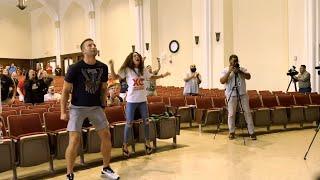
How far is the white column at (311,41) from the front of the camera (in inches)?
460

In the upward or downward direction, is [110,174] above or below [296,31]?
below

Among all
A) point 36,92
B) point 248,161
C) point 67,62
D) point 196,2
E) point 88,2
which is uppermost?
point 88,2

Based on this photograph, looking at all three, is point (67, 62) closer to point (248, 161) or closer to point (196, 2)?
point (196, 2)

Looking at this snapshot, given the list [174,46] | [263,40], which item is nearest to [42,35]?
[174,46]

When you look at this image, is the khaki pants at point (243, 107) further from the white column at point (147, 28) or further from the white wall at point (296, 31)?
the white column at point (147, 28)

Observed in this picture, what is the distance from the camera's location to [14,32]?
2552cm

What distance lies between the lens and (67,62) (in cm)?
2394

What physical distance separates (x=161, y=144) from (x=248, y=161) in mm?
1917

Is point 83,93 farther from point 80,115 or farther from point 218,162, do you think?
point 218,162

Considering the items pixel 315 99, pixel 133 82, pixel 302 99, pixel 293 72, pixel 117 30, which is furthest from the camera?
pixel 117 30

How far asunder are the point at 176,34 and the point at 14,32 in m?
13.6

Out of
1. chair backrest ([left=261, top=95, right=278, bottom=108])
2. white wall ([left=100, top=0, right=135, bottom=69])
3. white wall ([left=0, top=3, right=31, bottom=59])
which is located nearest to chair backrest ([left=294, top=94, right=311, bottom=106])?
chair backrest ([left=261, top=95, right=278, bottom=108])

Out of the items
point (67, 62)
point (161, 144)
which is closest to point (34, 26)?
point (67, 62)

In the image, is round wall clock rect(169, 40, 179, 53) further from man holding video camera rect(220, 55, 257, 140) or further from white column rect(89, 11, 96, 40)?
man holding video camera rect(220, 55, 257, 140)
